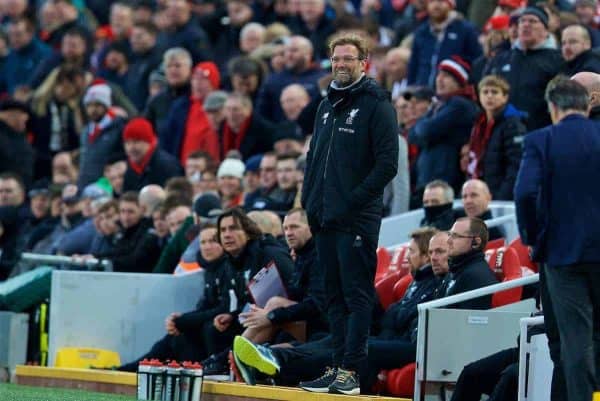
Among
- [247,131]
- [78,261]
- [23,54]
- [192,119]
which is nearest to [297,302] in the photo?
[78,261]

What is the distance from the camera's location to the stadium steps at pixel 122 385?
1009cm

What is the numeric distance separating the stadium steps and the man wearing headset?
1.02m

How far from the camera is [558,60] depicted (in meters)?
13.5

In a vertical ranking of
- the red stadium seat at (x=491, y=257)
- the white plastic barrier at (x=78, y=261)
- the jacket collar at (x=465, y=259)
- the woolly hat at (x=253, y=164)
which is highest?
the woolly hat at (x=253, y=164)

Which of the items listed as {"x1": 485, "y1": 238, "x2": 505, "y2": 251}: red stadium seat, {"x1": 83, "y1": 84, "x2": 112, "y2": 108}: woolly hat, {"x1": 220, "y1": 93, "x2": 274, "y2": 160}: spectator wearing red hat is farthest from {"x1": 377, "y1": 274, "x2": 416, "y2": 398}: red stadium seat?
{"x1": 83, "y1": 84, "x2": 112, "y2": 108}: woolly hat

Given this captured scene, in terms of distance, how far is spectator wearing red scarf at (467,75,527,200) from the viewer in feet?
42.4

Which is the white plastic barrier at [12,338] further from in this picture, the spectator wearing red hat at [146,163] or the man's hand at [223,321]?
the spectator wearing red hat at [146,163]

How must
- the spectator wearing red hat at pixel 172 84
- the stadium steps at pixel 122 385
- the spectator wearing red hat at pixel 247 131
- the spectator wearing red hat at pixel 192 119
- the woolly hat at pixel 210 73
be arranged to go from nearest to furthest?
the stadium steps at pixel 122 385 < the spectator wearing red hat at pixel 247 131 < the spectator wearing red hat at pixel 192 119 < the woolly hat at pixel 210 73 < the spectator wearing red hat at pixel 172 84

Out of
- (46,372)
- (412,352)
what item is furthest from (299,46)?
(412,352)

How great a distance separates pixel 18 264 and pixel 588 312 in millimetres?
8638

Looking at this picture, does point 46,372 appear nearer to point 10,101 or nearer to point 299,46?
point 299,46

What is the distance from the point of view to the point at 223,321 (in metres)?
12.1

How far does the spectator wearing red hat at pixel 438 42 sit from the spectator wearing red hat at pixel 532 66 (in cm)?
167

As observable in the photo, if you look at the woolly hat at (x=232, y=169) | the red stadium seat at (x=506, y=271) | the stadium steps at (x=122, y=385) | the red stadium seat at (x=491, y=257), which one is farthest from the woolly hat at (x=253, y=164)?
the red stadium seat at (x=506, y=271)
